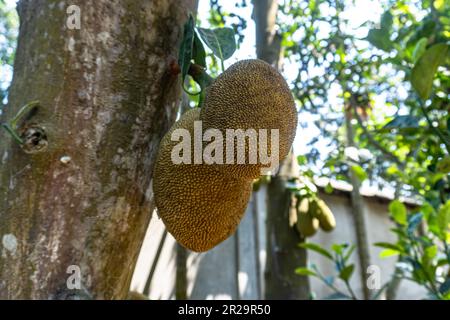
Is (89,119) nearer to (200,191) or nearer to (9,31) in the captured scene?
(200,191)

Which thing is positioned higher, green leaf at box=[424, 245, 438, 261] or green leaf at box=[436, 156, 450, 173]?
green leaf at box=[436, 156, 450, 173]

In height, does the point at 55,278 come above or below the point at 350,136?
below

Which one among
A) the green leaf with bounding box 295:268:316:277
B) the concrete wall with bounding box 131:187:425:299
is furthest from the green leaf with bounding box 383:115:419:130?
the concrete wall with bounding box 131:187:425:299

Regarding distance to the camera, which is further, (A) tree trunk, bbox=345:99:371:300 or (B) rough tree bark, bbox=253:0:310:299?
(A) tree trunk, bbox=345:99:371:300

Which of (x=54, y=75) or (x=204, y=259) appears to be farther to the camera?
(x=204, y=259)

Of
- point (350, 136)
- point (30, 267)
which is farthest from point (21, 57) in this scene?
point (350, 136)
